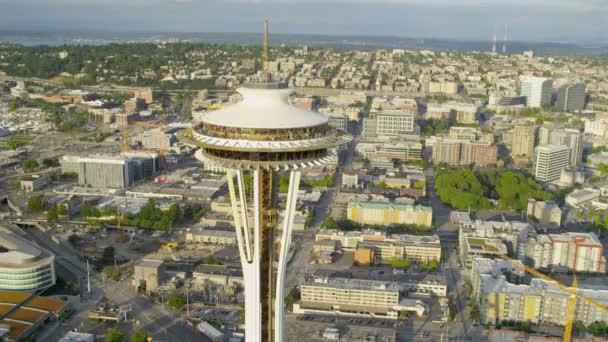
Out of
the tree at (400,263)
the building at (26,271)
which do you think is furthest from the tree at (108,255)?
the tree at (400,263)

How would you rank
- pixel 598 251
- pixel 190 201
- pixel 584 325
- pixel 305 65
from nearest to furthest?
pixel 584 325 < pixel 598 251 < pixel 190 201 < pixel 305 65

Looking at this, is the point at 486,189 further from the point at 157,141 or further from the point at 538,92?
the point at 538,92

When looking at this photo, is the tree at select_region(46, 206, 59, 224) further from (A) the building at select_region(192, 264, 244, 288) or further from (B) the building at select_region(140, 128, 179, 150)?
(B) the building at select_region(140, 128, 179, 150)

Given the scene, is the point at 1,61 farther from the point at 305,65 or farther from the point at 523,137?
the point at 523,137

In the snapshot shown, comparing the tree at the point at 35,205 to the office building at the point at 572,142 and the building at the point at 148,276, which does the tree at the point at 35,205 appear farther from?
the office building at the point at 572,142

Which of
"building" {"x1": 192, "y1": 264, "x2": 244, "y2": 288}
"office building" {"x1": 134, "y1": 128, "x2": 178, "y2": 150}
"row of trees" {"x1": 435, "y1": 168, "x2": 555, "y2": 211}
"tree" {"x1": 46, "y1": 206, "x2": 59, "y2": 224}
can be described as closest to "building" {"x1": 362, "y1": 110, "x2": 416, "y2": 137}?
"row of trees" {"x1": 435, "y1": 168, "x2": 555, "y2": 211}

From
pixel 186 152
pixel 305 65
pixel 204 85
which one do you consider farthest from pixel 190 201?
pixel 305 65

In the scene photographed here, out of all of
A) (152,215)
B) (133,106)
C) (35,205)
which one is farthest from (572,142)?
(133,106)

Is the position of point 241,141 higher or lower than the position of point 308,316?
higher
